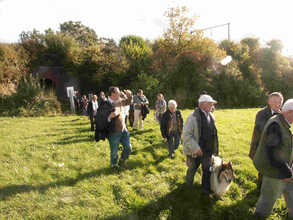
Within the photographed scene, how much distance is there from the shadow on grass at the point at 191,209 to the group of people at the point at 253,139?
254 mm

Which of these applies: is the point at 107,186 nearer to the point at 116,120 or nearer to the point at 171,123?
the point at 116,120

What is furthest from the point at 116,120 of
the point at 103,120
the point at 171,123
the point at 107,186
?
the point at 171,123

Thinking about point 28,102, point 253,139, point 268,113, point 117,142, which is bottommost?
point 117,142

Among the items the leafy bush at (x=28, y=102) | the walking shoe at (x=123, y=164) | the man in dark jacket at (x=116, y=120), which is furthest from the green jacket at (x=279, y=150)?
the leafy bush at (x=28, y=102)

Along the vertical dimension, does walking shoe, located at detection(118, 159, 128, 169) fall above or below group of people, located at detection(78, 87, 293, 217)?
below

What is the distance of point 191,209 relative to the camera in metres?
3.67

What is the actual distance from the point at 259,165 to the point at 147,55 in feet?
72.1

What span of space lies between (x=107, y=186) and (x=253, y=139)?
3.54 meters

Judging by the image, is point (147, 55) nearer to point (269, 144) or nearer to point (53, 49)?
point (53, 49)

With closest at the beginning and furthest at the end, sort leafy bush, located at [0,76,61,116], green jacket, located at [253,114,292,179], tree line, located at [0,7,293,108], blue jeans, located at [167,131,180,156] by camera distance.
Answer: green jacket, located at [253,114,292,179] → blue jeans, located at [167,131,180,156] → leafy bush, located at [0,76,61,116] → tree line, located at [0,7,293,108]

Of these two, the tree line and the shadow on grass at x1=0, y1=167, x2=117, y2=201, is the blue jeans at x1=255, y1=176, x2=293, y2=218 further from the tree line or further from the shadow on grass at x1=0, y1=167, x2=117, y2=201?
the tree line

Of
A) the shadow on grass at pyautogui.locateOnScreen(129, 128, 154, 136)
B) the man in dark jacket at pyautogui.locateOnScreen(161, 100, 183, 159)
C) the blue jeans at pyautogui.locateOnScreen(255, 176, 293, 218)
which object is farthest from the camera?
the shadow on grass at pyautogui.locateOnScreen(129, 128, 154, 136)

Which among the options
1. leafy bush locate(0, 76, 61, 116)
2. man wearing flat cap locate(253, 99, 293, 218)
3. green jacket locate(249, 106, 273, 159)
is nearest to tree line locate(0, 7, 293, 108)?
leafy bush locate(0, 76, 61, 116)

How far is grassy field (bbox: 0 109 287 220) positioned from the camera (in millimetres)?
3602
